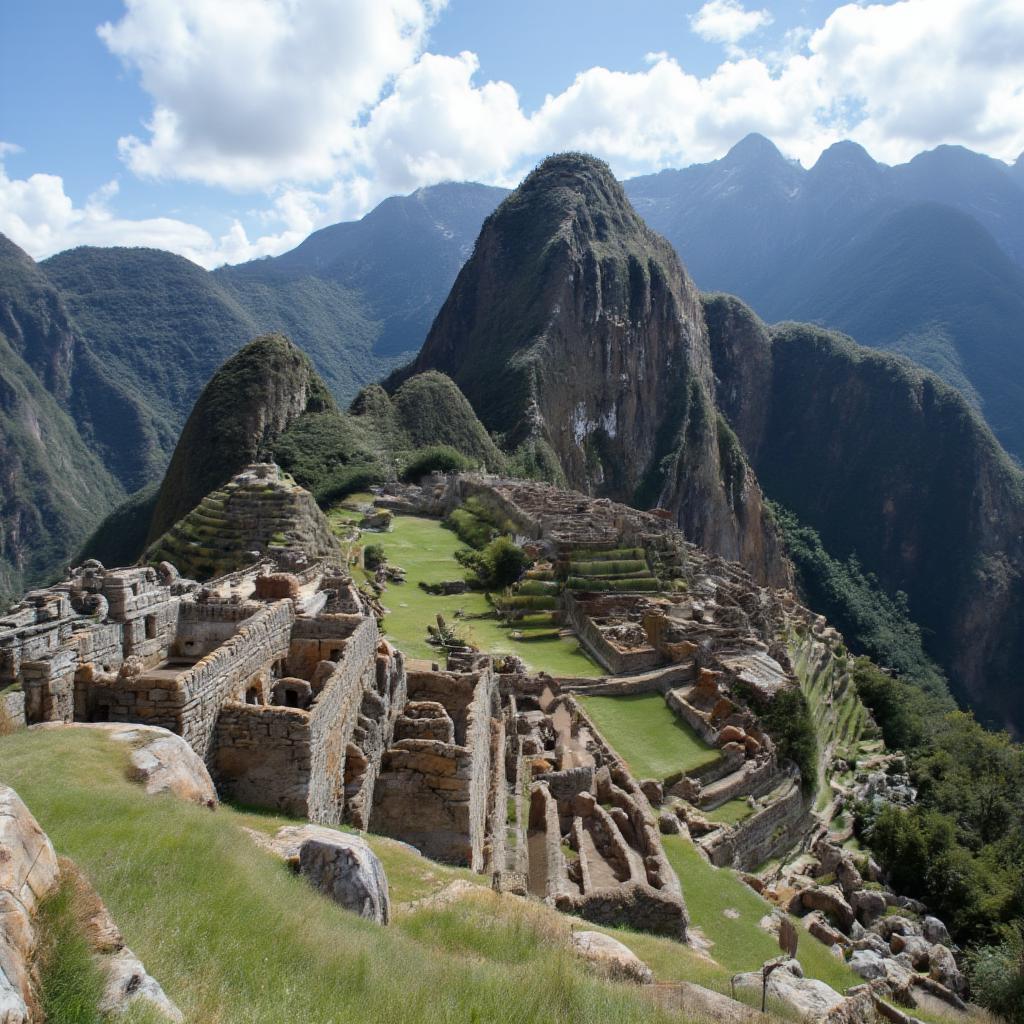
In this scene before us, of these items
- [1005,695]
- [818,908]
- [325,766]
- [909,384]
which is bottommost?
[1005,695]

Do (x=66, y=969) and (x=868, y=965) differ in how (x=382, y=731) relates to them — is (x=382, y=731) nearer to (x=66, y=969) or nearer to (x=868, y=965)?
(x=66, y=969)

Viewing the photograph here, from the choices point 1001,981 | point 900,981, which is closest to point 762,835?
point 1001,981

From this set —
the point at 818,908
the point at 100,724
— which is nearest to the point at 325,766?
the point at 100,724

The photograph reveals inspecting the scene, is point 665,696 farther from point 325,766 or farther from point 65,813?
point 65,813

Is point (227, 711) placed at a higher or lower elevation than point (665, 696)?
higher

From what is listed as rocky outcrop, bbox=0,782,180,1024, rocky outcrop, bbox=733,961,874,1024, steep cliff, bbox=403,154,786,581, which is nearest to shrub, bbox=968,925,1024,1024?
rocky outcrop, bbox=733,961,874,1024

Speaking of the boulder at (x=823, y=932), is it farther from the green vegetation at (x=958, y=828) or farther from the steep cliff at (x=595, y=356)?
the steep cliff at (x=595, y=356)

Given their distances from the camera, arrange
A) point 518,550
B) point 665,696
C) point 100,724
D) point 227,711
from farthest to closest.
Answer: point 518,550 < point 665,696 < point 227,711 < point 100,724
